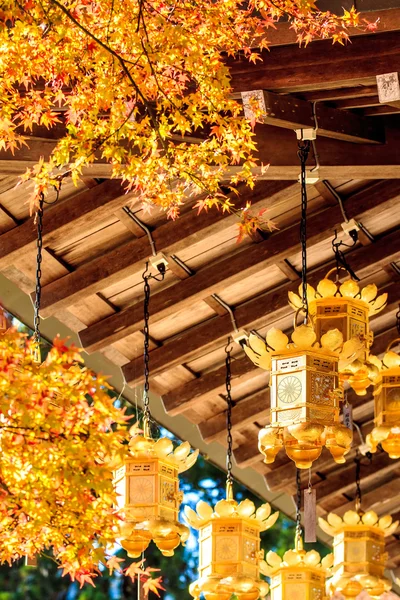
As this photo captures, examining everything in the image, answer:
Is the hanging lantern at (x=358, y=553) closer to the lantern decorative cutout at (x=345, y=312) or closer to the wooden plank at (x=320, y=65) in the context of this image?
the lantern decorative cutout at (x=345, y=312)

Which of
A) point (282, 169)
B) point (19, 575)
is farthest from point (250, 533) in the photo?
point (19, 575)

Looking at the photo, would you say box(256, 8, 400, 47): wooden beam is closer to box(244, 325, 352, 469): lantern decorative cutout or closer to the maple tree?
the maple tree

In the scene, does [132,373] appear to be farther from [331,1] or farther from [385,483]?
[331,1]

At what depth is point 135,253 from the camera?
6656 millimetres

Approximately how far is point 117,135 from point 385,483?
617cm

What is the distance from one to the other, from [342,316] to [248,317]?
1.62m

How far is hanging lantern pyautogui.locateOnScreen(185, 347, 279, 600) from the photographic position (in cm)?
643

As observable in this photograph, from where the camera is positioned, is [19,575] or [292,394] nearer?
[292,394]

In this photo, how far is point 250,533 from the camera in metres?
6.57

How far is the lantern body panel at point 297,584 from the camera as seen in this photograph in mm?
6941

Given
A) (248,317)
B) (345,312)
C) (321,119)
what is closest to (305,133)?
(321,119)

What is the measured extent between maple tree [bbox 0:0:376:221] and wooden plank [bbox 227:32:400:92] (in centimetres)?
42

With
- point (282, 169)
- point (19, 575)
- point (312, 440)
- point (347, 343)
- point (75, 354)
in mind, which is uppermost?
point (19, 575)

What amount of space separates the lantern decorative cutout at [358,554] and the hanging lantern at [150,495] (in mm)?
1607
